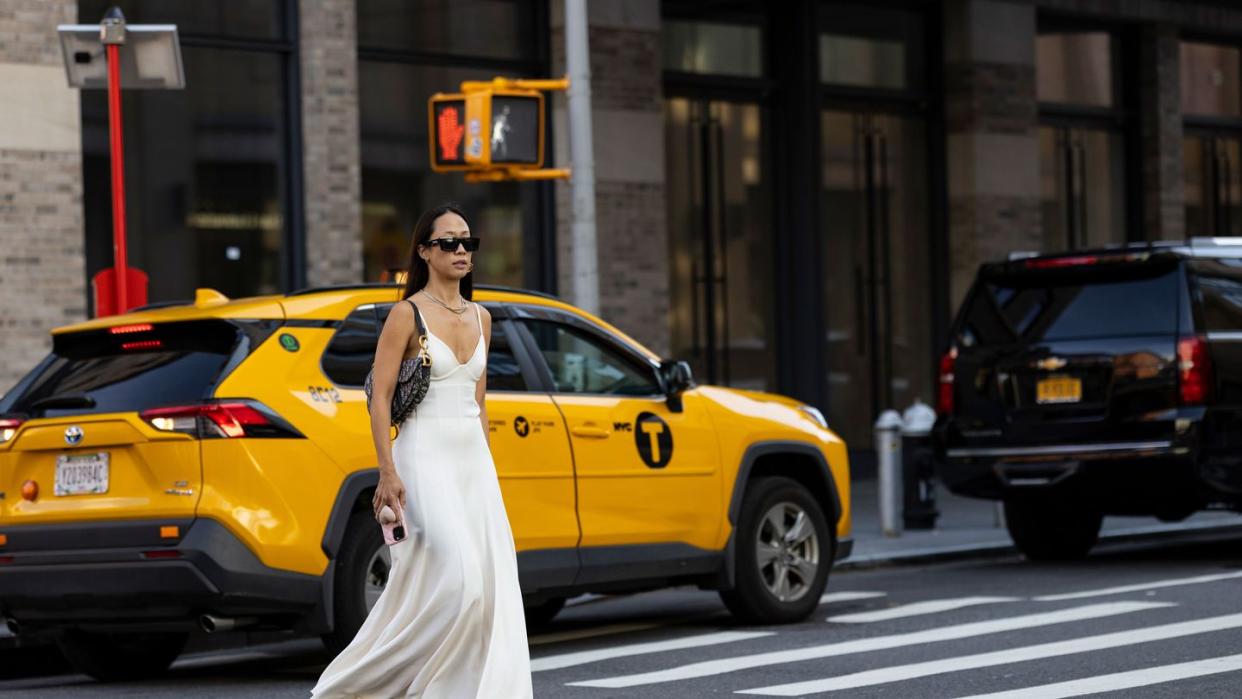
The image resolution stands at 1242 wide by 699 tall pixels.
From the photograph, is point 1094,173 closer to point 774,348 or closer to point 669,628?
point 774,348

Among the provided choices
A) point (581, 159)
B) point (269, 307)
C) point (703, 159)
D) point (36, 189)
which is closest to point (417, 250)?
point (269, 307)

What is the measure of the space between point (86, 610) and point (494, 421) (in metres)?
1.94

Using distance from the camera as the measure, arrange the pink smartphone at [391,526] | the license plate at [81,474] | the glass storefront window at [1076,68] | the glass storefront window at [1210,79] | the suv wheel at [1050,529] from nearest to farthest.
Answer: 1. the pink smartphone at [391,526]
2. the license plate at [81,474]
3. the suv wheel at [1050,529]
4. the glass storefront window at [1076,68]
5. the glass storefront window at [1210,79]

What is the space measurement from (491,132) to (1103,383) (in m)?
4.16

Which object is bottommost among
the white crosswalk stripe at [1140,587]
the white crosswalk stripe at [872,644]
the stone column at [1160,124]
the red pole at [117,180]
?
the white crosswalk stripe at [1140,587]

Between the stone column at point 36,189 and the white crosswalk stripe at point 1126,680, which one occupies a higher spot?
the stone column at point 36,189

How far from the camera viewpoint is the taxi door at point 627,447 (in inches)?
399

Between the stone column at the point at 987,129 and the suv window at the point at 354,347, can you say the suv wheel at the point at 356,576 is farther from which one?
the stone column at the point at 987,129

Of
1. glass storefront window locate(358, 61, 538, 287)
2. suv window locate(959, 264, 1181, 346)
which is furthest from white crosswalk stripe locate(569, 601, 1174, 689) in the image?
glass storefront window locate(358, 61, 538, 287)

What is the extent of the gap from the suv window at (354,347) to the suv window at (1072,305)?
5480 millimetres

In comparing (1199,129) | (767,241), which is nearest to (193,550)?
(767,241)

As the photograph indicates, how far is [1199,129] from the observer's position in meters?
26.4

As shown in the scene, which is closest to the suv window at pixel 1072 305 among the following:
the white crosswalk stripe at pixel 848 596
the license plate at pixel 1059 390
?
the license plate at pixel 1059 390

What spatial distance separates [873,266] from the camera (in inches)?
902
